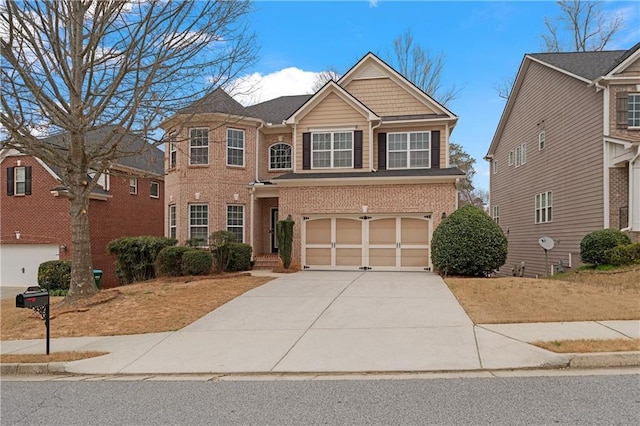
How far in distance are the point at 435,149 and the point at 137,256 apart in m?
12.9

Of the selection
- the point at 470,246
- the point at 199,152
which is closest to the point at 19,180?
the point at 199,152

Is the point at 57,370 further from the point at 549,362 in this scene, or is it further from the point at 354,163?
the point at 354,163

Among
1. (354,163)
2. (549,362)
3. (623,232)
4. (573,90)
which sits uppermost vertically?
(573,90)

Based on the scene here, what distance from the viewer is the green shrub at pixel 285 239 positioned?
16266 millimetres

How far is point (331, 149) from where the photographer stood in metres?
18.3

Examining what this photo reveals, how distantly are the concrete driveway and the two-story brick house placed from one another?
28.3 feet

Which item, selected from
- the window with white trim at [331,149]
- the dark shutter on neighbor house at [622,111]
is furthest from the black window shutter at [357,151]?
the dark shutter on neighbor house at [622,111]

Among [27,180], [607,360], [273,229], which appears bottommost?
[607,360]

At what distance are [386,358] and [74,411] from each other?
4094 millimetres

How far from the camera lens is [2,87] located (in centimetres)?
976

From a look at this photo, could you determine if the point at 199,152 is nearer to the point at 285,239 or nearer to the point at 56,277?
the point at 285,239

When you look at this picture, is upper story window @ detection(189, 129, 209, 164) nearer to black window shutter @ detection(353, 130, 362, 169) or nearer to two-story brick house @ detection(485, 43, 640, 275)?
black window shutter @ detection(353, 130, 362, 169)

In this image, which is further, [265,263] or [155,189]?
[155,189]

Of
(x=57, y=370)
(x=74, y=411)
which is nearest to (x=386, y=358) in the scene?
(x=74, y=411)
